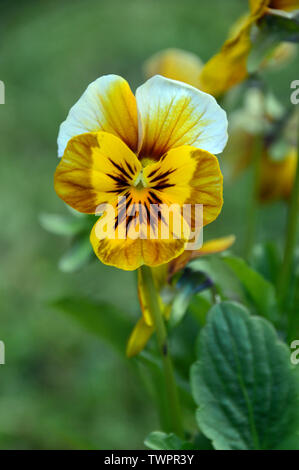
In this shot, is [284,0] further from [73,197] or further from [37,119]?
[37,119]

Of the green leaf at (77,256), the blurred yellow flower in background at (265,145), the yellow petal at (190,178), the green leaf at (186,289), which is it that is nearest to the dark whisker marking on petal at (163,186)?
the yellow petal at (190,178)

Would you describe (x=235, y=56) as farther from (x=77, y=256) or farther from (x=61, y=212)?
(x=61, y=212)

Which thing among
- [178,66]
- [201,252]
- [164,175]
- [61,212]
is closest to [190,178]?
[164,175]

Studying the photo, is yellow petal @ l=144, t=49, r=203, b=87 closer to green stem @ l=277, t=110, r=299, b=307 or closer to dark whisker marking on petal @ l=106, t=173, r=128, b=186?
green stem @ l=277, t=110, r=299, b=307

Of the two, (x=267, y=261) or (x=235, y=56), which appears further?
(x=267, y=261)

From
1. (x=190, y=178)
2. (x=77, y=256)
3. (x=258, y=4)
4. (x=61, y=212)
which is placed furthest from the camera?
(x=61, y=212)

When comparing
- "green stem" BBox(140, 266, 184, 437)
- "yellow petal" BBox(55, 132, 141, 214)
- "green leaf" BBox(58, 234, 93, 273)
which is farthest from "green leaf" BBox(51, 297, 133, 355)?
"yellow petal" BBox(55, 132, 141, 214)
